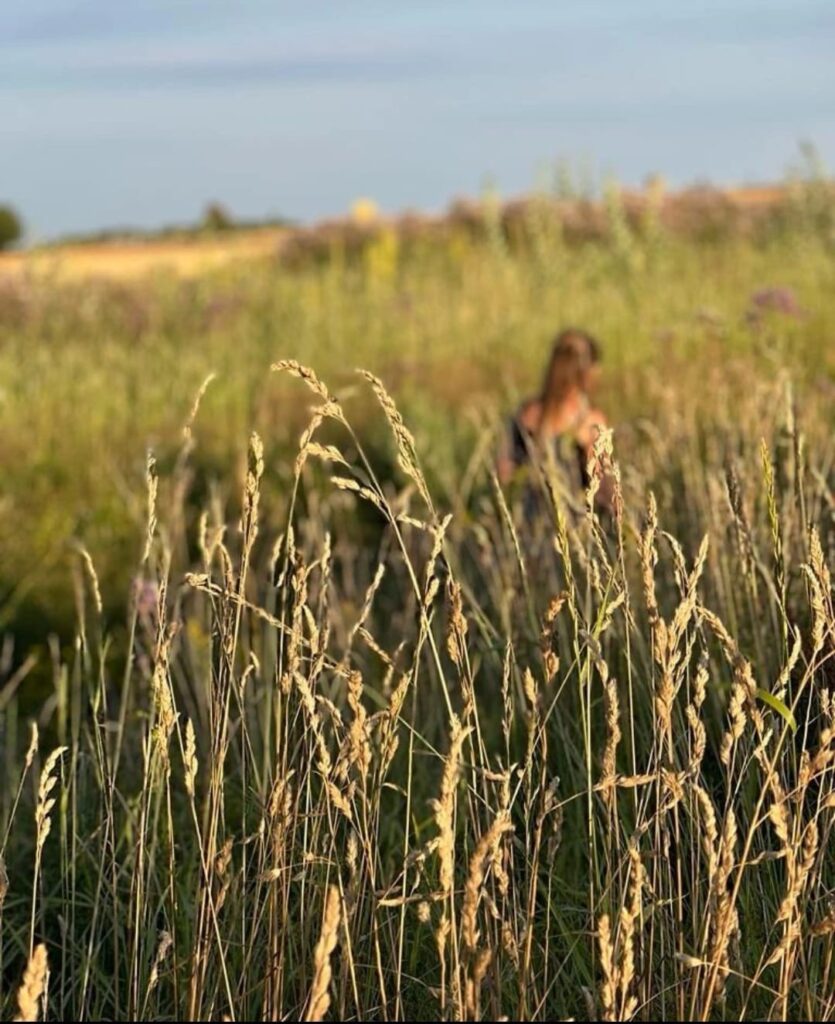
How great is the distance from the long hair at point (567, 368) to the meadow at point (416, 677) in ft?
1.37

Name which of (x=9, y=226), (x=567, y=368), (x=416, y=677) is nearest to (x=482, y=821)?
(x=416, y=677)

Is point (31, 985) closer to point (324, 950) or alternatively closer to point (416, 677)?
point (324, 950)

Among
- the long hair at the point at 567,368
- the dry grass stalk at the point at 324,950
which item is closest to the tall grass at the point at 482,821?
the dry grass stalk at the point at 324,950

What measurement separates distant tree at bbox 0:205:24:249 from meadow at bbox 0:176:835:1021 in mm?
22956

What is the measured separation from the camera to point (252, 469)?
1737mm

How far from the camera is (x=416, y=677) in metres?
2.16

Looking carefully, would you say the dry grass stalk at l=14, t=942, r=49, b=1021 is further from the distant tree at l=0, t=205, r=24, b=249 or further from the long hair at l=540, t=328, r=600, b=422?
the distant tree at l=0, t=205, r=24, b=249

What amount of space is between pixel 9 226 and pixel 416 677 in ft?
111

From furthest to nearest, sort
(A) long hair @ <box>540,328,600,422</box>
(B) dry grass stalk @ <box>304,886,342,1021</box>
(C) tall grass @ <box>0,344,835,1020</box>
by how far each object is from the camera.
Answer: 1. (A) long hair @ <box>540,328,600,422</box>
2. (C) tall grass @ <box>0,344,835,1020</box>
3. (B) dry grass stalk @ <box>304,886,342,1021</box>

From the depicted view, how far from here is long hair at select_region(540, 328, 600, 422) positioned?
578 cm

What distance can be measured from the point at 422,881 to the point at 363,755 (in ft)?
2.45

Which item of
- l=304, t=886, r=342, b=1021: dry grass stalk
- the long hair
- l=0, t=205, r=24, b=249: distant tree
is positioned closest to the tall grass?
l=304, t=886, r=342, b=1021: dry grass stalk

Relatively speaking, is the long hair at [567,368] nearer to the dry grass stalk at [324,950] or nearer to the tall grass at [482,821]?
the tall grass at [482,821]

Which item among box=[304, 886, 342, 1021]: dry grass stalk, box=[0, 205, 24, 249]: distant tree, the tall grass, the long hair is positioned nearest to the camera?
box=[304, 886, 342, 1021]: dry grass stalk
